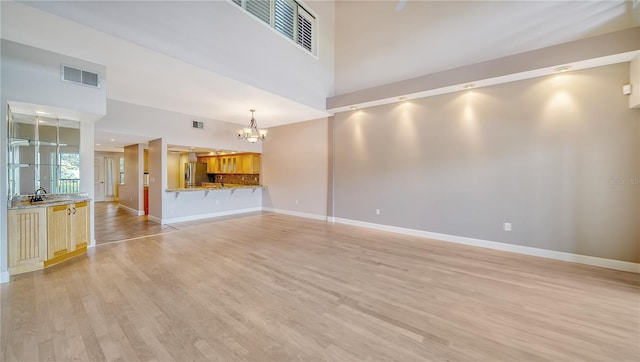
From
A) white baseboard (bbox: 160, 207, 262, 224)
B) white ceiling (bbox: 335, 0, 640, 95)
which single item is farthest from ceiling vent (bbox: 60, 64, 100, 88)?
white ceiling (bbox: 335, 0, 640, 95)

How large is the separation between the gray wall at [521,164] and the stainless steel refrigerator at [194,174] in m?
6.91

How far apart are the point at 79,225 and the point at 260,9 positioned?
507 cm

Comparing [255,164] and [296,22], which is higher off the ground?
[296,22]

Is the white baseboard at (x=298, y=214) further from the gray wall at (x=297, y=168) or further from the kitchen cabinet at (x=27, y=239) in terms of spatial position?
the kitchen cabinet at (x=27, y=239)

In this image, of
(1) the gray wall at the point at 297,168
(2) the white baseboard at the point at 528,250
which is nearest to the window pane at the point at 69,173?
(1) the gray wall at the point at 297,168

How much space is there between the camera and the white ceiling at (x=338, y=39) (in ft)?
9.34

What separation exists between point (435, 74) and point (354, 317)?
4514 millimetres

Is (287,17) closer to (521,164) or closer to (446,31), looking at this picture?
(446,31)

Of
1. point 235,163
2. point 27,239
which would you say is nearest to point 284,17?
point 235,163

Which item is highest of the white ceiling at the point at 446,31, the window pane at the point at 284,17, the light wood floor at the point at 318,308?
the window pane at the point at 284,17

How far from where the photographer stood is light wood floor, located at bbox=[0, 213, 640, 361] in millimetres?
1778

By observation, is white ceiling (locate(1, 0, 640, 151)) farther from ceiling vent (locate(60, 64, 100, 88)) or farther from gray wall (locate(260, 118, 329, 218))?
gray wall (locate(260, 118, 329, 218))

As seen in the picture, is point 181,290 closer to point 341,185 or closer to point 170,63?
point 170,63

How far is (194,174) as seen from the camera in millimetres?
9133
